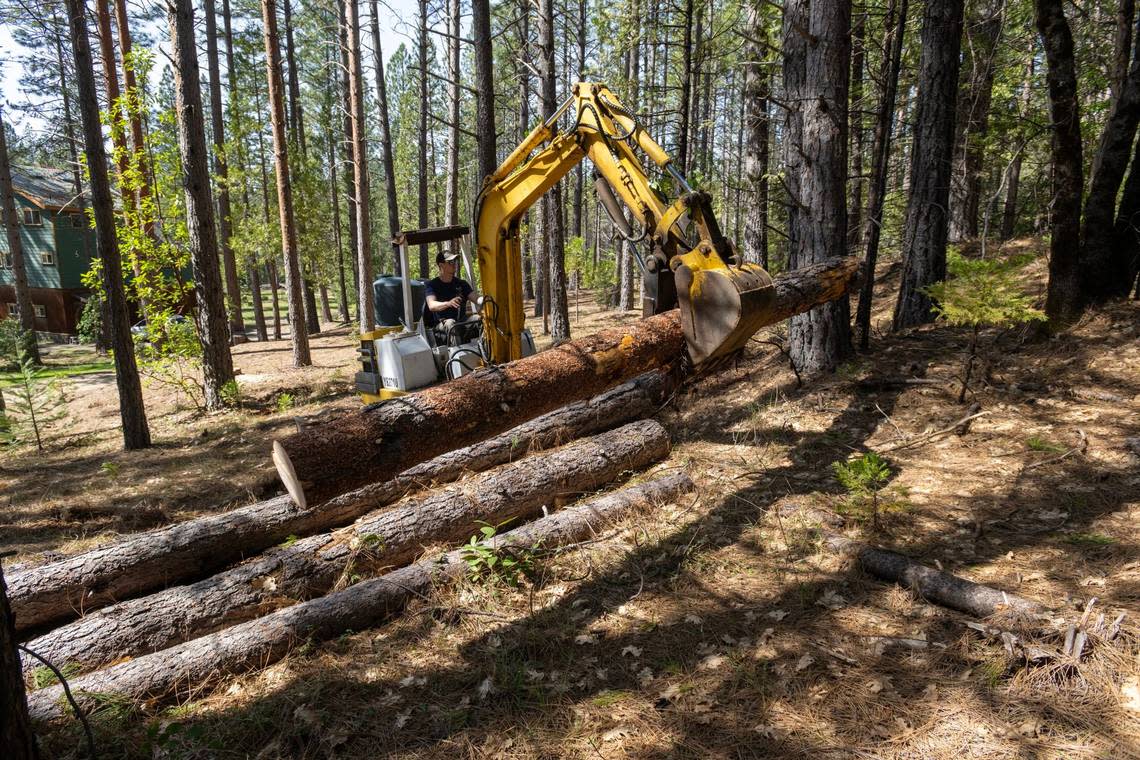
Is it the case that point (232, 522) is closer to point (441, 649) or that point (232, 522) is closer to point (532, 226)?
point (441, 649)

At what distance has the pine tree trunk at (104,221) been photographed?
8.26 m

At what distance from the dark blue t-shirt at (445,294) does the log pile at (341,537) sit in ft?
9.68

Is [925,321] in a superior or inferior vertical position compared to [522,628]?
superior

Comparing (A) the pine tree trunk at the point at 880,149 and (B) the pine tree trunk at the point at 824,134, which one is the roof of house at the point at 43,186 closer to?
(B) the pine tree trunk at the point at 824,134

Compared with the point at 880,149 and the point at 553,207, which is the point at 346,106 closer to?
the point at 553,207

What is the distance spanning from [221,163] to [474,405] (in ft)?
67.6

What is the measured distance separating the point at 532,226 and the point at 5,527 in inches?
1386

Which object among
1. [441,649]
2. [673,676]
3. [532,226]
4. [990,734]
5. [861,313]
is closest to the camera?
[990,734]

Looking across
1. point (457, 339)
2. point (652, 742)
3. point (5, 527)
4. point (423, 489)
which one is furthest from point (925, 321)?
point (5, 527)

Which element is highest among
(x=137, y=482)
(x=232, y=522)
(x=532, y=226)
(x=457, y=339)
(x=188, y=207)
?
(x=532, y=226)

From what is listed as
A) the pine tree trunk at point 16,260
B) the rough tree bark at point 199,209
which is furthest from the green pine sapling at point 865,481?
the pine tree trunk at point 16,260

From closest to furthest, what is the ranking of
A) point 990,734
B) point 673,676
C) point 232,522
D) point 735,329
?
1. point 990,734
2. point 673,676
3. point 735,329
4. point 232,522

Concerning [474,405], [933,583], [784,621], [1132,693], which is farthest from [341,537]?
[1132,693]

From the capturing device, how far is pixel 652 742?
274 cm
